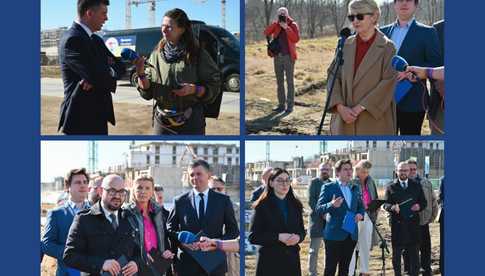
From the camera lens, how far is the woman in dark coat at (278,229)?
985 centimetres

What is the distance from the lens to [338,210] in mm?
10031

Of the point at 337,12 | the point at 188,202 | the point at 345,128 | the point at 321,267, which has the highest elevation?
the point at 337,12

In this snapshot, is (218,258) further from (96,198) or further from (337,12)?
(337,12)

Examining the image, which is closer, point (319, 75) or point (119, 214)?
point (119, 214)

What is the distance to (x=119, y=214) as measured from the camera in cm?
953

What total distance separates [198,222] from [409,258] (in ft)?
6.74

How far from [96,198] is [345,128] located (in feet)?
7.86

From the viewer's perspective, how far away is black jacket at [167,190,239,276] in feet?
32.4

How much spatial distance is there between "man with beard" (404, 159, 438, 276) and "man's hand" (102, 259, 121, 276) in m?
2.76

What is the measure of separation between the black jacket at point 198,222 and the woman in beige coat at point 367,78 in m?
1.35

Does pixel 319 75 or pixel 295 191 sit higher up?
pixel 319 75

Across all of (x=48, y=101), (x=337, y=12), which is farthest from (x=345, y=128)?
(x=48, y=101)

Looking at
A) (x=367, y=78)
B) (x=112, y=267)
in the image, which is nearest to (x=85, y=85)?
(x=112, y=267)

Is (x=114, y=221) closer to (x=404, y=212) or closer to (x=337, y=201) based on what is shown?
(x=337, y=201)
